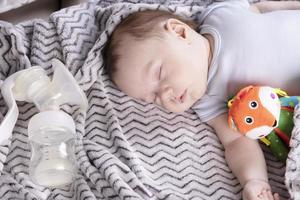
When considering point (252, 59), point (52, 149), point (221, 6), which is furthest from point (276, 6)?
point (52, 149)

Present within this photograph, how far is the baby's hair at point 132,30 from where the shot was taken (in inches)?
52.7

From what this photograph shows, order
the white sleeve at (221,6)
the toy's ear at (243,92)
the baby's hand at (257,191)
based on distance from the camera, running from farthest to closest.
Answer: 1. the white sleeve at (221,6)
2. the toy's ear at (243,92)
3. the baby's hand at (257,191)

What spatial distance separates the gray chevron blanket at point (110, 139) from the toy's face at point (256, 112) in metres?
0.07

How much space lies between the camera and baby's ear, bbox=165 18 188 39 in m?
1.37

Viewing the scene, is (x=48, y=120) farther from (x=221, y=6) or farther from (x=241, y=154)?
(x=221, y=6)

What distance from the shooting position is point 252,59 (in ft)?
4.46

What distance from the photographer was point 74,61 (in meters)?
1.43

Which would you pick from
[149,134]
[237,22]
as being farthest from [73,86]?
[237,22]

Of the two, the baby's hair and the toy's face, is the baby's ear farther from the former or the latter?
the toy's face

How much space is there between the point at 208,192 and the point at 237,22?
0.44 m

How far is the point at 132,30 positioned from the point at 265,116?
0.36m

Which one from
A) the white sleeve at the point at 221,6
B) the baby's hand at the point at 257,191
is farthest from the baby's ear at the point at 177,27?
the baby's hand at the point at 257,191

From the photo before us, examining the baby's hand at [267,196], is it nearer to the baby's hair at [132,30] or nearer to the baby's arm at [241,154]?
the baby's arm at [241,154]

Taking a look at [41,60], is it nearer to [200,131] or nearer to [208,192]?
[200,131]
